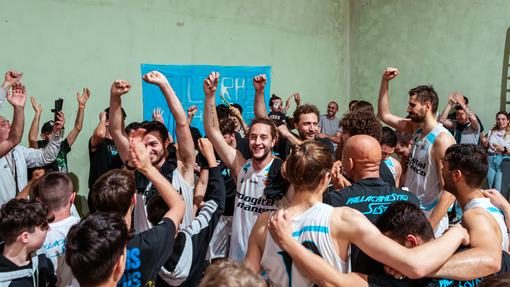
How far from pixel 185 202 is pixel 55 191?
1.04m

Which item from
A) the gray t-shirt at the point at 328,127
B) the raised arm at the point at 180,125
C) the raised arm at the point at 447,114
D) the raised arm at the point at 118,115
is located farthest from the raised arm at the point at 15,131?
the raised arm at the point at 447,114

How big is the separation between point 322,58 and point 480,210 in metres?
8.03

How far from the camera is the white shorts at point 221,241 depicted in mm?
4250

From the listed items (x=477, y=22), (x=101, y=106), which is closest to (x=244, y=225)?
(x=101, y=106)

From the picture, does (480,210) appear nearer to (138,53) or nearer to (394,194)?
(394,194)

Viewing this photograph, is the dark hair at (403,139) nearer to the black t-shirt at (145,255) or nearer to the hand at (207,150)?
the hand at (207,150)

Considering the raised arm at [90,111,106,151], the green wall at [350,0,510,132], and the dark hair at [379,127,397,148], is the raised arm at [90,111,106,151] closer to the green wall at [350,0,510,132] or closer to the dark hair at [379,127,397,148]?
the dark hair at [379,127,397,148]

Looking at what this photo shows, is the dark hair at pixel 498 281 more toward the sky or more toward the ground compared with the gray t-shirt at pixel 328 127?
more toward the ground

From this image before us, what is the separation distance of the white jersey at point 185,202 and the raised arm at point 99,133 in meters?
2.53

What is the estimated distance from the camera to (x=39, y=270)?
7.75ft

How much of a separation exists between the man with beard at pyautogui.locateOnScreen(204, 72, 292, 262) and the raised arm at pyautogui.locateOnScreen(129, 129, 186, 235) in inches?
38.6

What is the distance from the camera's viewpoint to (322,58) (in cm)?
991

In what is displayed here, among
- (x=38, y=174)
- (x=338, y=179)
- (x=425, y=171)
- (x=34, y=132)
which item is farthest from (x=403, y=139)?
(x=34, y=132)

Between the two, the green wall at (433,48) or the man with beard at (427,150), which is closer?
the man with beard at (427,150)
